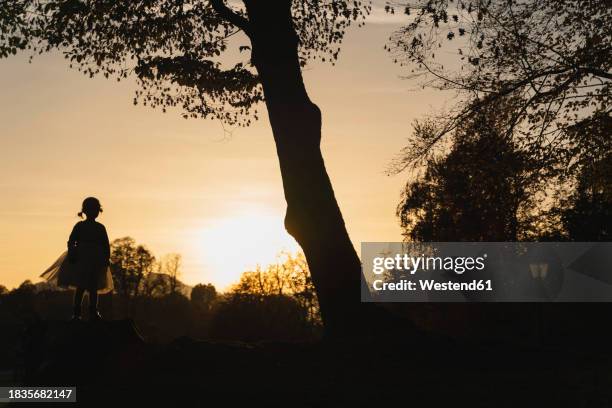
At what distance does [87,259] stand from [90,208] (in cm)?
98

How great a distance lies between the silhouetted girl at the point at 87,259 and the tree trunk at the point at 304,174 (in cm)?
373

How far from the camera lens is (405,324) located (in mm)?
15250

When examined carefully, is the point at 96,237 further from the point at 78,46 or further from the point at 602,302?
the point at 602,302

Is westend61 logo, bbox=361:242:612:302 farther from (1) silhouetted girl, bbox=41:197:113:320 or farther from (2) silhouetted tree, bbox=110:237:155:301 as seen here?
(2) silhouetted tree, bbox=110:237:155:301

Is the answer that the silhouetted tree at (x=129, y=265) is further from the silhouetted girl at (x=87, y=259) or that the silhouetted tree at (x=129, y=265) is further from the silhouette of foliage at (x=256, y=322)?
the silhouetted girl at (x=87, y=259)

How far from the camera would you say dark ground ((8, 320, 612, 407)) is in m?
11.1

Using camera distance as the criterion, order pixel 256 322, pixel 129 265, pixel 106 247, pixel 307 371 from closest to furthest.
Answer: pixel 307 371 < pixel 106 247 < pixel 256 322 < pixel 129 265

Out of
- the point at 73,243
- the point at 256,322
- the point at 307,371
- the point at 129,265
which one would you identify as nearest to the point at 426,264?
the point at 256,322

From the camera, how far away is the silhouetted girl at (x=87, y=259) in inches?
596

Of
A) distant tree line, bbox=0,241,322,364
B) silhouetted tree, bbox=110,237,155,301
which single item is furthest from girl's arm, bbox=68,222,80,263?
silhouetted tree, bbox=110,237,155,301

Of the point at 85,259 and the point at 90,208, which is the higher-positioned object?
the point at 90,208

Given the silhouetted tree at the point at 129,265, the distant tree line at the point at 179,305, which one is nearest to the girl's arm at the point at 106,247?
the distant tree line at the point at 179,305

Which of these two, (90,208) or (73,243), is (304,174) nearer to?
(90,208)

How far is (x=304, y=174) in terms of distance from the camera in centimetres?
1584
